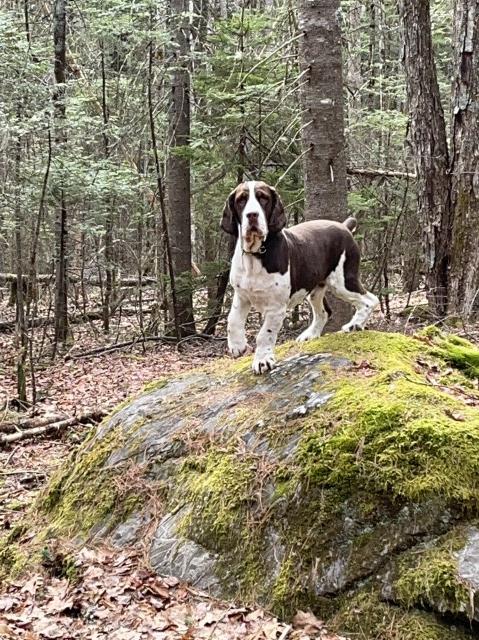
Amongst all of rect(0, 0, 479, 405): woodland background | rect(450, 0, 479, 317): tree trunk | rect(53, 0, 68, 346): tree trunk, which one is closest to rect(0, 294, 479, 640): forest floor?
rect(0, 0, 479, 405): woodland background

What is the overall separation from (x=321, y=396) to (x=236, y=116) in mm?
7499

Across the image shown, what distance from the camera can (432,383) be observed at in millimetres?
4637

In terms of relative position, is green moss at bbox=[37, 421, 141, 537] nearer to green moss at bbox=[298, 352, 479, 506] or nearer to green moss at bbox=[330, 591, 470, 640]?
green moss at bbox=[298, 352, 479, 506]

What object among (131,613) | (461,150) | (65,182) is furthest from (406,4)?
(131,613)

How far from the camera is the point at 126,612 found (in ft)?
12.4

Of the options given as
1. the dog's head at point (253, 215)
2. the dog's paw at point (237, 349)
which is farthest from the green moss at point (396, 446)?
the dog's head at point (253, 215)

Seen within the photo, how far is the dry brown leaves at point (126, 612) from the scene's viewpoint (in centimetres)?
348

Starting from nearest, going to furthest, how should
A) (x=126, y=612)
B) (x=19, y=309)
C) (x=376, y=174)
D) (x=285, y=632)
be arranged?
(x=285, y=632)
(x=126, y=612)
(x=19, y=309)
(x=376, y=174)

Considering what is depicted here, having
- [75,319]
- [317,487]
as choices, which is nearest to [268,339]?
[317,487]

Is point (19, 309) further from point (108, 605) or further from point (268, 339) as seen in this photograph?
point (108, 605)

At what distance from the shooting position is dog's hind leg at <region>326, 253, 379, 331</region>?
586 centimetres

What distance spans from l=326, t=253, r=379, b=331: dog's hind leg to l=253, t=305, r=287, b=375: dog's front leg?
37.2 inches

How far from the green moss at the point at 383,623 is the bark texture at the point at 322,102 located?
5.14m

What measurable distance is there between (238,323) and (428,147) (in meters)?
5.85
